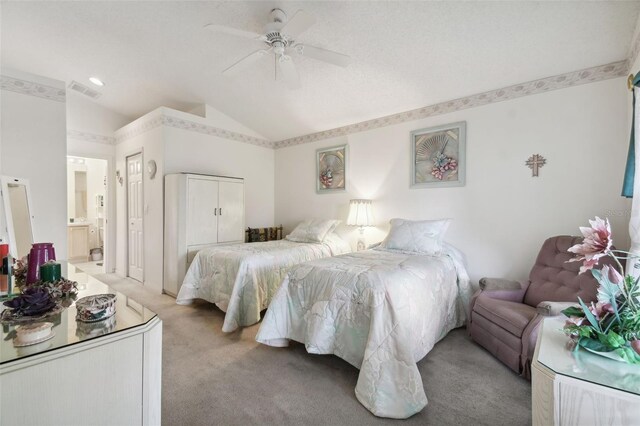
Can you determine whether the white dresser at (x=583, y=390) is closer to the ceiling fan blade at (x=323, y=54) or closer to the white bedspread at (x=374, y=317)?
the white bedspread at (x=374, y=317)

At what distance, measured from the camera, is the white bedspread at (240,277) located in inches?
109

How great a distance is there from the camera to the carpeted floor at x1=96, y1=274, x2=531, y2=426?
1.58 meters

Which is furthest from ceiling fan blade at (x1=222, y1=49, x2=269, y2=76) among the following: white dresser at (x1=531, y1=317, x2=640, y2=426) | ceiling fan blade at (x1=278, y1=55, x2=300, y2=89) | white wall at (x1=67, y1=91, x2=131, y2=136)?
white wall at (x1=67, y1=91, x2=131, y2=136)

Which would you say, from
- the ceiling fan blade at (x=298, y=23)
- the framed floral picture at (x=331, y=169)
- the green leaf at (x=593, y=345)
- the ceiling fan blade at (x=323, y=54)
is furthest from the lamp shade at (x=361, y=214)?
the green leaf at (x=593, y=345)

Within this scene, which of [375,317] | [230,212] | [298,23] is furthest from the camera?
[230,212]

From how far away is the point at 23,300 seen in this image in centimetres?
99

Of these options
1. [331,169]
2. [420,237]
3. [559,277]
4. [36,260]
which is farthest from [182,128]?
[559,277]

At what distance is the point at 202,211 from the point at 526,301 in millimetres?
3795

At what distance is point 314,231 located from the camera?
12.8ft

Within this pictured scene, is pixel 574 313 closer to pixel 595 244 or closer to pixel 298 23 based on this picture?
pixel 595 244

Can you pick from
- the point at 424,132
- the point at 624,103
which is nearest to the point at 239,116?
the point at 424,132

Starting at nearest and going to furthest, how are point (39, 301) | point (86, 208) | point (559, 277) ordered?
point (39, 301)
point (559, 277)
point (86, 208)

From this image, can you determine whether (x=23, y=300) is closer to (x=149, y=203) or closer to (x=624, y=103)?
(x=149, y=203)

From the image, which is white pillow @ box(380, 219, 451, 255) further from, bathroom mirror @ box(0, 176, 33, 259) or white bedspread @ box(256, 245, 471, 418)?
bathroom mirror @ box(0, 176, 33, 259)
